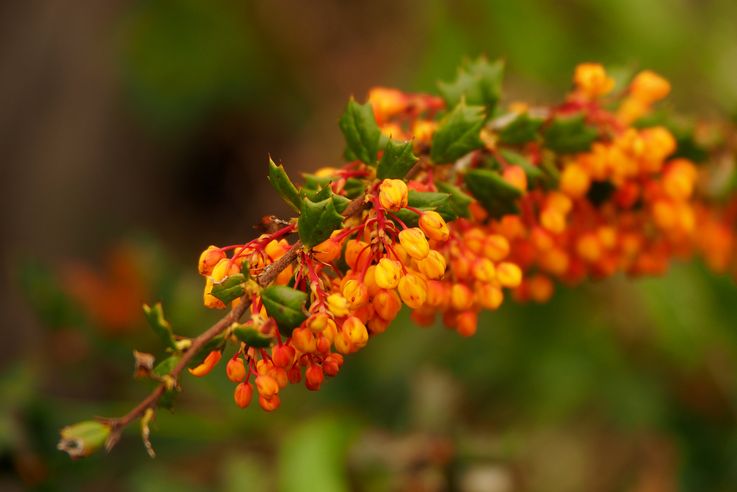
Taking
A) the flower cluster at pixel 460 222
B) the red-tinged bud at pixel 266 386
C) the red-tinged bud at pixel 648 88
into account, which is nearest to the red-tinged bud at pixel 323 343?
the flower cluster at pixel 460 222

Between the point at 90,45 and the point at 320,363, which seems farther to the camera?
the point at 90,45

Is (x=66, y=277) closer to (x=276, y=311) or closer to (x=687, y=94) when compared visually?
(x=276, y=311)

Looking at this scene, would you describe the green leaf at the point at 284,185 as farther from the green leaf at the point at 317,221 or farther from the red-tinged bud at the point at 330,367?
the red-tinged bud at the point at 330,367

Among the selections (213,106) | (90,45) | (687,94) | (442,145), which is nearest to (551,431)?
(687,94)

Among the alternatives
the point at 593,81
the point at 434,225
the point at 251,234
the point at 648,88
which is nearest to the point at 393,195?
the point at 434,225

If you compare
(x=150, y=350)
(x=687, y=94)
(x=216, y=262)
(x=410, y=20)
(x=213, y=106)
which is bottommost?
(x=216, y=262)

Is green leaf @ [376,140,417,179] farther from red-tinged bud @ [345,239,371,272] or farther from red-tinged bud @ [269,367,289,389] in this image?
red-tinged bud @ [269,367,289,389]

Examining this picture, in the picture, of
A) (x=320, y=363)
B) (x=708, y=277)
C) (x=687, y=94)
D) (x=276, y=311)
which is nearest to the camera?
(x=276, y=311)
